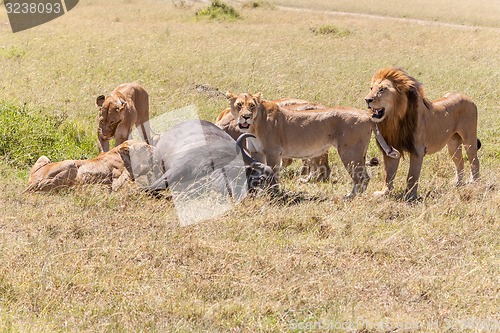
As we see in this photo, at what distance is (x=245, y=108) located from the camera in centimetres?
830

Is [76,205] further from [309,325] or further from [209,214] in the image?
[309,325]

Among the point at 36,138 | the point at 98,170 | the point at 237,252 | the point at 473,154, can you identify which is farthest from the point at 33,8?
the point at 237,252

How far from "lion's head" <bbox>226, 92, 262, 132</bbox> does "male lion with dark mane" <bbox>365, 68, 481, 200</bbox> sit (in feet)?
4.02

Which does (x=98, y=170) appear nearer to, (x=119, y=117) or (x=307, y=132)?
(x=119, y=117)

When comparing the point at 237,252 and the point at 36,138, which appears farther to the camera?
the point at 36,138

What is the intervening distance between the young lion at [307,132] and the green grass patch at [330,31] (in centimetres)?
1753

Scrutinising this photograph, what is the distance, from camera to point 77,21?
93.2 ft

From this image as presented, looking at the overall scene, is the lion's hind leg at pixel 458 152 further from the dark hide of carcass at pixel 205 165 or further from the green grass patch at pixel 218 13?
the green grass patch at pixel 218 13

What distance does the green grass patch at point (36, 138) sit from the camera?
977 centimetres

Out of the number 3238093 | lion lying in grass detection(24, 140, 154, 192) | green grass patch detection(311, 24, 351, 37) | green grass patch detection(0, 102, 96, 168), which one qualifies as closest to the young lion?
lion lying in grass detection(24, 140, 154, 192)

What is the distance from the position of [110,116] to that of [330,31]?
17.0 m

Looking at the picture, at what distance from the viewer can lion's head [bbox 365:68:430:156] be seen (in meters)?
8.20

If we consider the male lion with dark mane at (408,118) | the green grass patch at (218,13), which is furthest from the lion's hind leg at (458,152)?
the green grass patch at (218,13)

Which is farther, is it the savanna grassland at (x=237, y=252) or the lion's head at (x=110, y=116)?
the lion's head at (x=110, y=116)
